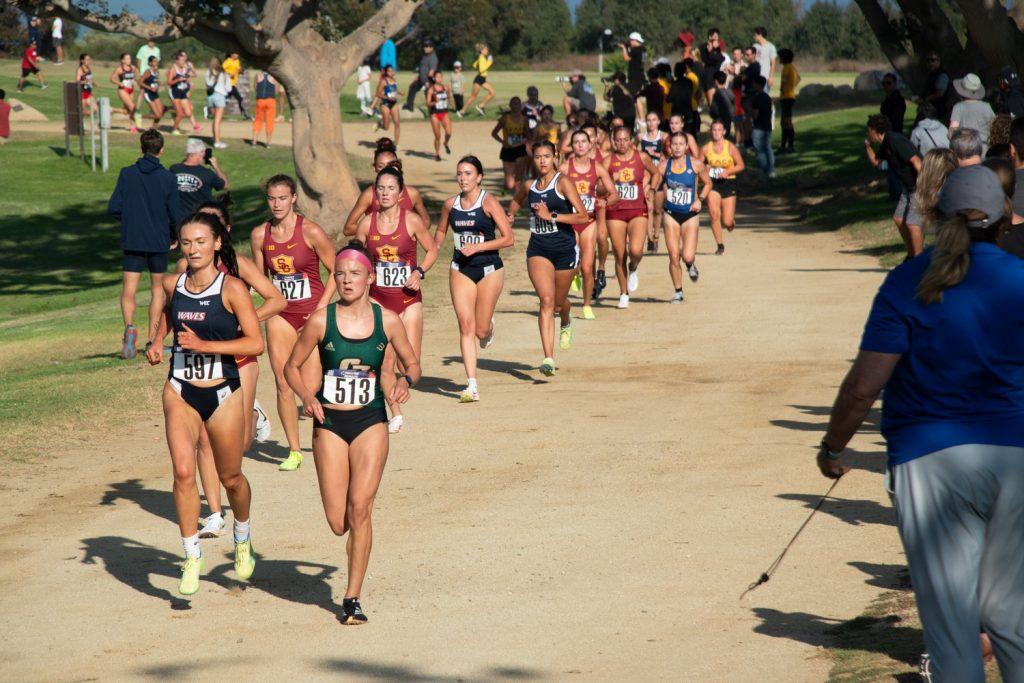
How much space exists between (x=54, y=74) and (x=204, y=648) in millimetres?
48116

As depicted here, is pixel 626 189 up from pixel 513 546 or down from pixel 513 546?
up

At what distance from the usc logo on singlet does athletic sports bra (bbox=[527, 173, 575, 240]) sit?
3713 millimetres

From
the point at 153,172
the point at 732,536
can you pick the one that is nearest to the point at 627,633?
the point at 732,536

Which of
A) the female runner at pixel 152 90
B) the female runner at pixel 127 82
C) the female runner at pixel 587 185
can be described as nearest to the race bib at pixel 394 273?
the female runner at pixel 587 185

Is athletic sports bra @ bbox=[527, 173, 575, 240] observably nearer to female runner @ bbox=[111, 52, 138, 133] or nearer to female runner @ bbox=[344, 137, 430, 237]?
female runner @ bbox=[344, 137, 430, 237]

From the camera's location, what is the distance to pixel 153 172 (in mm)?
14664

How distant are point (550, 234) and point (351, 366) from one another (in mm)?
6646

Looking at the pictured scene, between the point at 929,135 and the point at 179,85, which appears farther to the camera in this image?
the point at 179,85

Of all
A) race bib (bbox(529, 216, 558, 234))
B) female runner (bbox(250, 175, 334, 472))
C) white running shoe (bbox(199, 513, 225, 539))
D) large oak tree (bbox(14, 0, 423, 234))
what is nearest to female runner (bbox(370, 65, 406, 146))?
large oak tree (bbox(14, 0, 423, 234))

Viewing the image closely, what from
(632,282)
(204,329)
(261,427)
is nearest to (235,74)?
(632,282)

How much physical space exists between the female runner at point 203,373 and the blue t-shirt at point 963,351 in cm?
399

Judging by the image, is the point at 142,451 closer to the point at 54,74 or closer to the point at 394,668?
the point at 394,668

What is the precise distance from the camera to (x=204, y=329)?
761 centimetres

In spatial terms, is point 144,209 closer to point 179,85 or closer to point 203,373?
point 203,373
